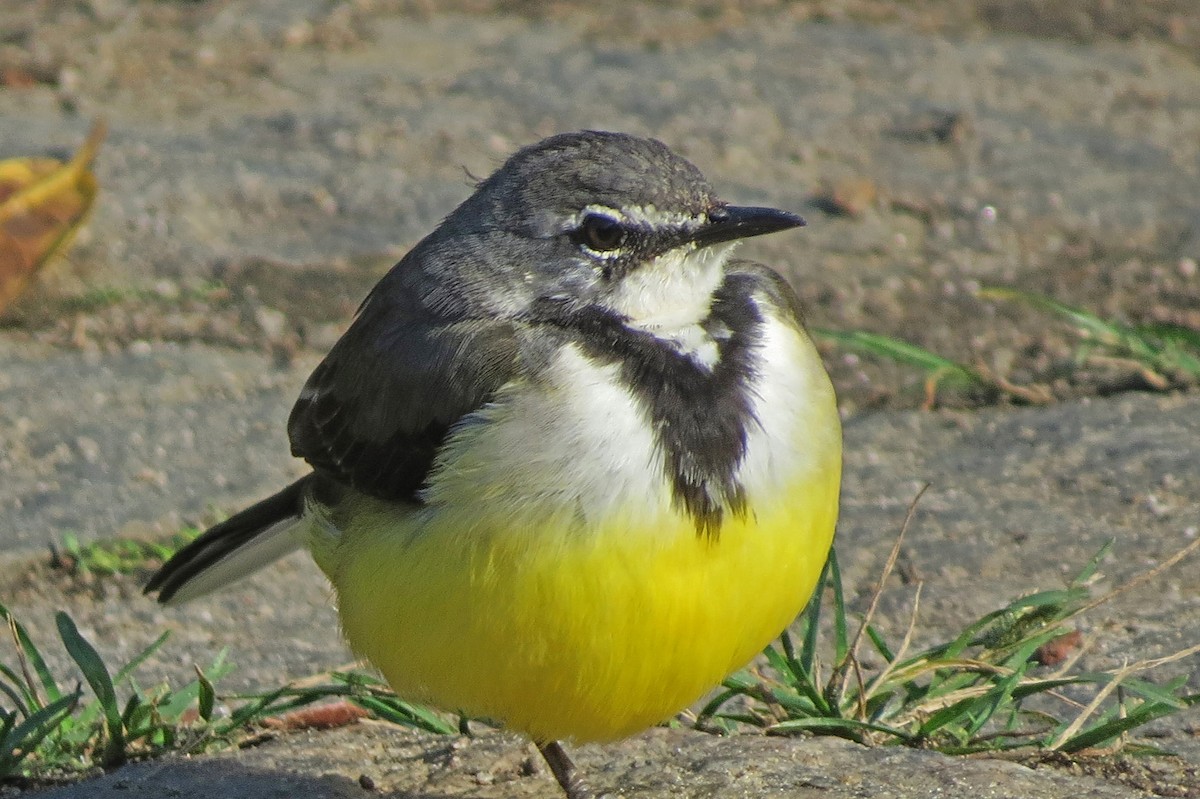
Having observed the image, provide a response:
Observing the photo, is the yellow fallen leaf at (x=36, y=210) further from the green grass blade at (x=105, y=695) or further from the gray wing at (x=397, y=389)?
the green grass blade at (x=105, y=695)

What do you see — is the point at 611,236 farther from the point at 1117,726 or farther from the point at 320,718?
the point at 1117,726

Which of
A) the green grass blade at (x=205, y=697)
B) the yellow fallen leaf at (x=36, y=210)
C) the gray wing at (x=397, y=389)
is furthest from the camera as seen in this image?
the yellow fallen leaf at (x=36, y=210)

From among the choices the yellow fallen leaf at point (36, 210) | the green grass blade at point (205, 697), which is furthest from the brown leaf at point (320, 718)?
the yellow fallen leaf at point (36, 210)

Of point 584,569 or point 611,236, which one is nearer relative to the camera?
point 584,569

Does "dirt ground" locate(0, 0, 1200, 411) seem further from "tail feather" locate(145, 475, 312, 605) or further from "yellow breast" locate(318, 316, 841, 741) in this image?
"yellow breast" locate(318, 316, 841, 741)

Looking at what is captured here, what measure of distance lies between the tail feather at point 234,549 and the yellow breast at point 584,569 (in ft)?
3.34

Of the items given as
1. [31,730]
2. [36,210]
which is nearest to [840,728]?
[31,730]

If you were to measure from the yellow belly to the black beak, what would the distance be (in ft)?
2.08

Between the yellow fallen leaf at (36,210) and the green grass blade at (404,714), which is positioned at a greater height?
the yellow fallen leaf at (36,210)

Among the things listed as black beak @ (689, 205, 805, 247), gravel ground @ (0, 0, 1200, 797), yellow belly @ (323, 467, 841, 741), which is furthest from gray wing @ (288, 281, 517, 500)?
gravel ground @ (0, 0, 1200, 797)

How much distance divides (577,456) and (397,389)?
2.43 ft

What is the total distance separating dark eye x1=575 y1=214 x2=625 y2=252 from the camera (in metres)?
4.56

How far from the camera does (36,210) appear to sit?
7.13m

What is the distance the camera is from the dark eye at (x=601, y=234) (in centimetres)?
456
